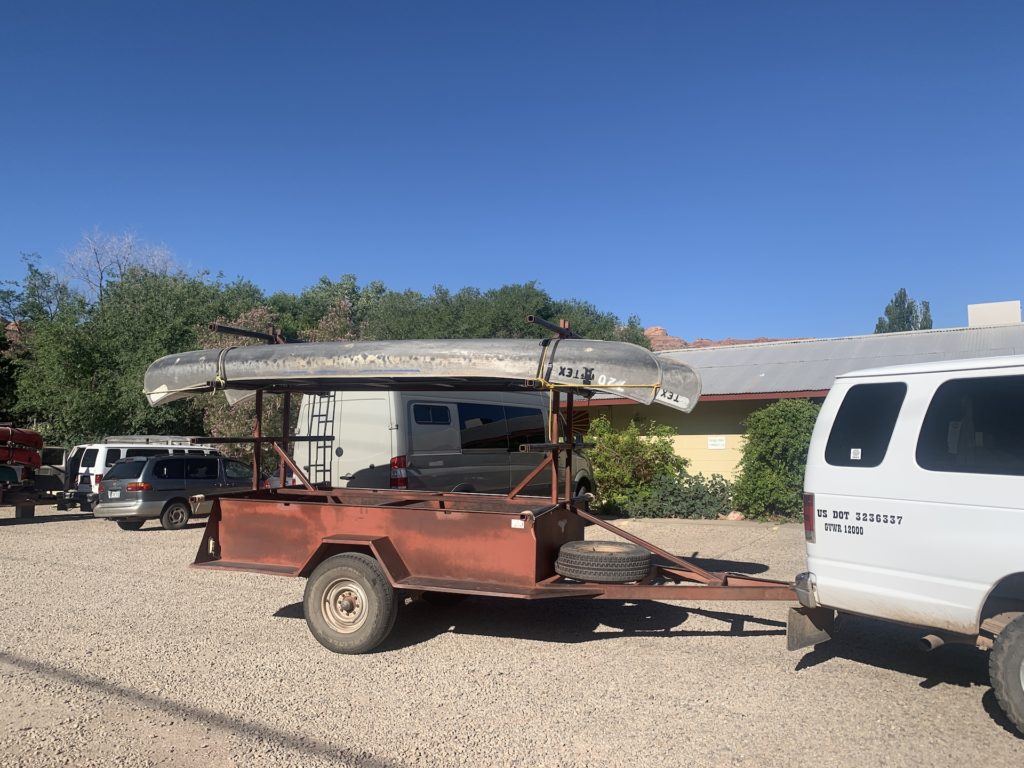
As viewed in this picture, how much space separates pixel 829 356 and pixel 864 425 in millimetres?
14519

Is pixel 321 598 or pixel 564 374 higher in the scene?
pixel 564 374

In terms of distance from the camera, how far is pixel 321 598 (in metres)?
6.61

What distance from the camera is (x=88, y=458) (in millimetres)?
19031

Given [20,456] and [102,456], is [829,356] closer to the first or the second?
[102,456]

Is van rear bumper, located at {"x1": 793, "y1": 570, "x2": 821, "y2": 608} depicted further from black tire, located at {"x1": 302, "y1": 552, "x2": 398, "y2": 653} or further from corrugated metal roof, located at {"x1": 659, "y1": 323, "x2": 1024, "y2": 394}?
corrugated metal roof, located at {"x1": 659, "y1": 323, "x2": 1024, "y2": 394}

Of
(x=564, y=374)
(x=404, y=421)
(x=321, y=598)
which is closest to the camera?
(x=564, y=374)

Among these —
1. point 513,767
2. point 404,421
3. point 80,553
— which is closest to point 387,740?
point 513,767

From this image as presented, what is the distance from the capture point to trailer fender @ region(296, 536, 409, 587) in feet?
21.2

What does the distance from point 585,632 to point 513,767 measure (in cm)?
297

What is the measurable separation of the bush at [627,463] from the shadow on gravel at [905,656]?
31.7 feet

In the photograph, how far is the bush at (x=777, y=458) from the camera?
14938 mm

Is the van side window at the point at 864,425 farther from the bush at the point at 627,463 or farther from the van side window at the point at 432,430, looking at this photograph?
the bush at the point at 627,463

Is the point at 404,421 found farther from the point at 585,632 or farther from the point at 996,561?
the point at 996,561

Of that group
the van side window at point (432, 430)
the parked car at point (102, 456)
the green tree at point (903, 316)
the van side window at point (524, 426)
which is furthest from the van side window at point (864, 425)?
the green tree at point (903, 316)
